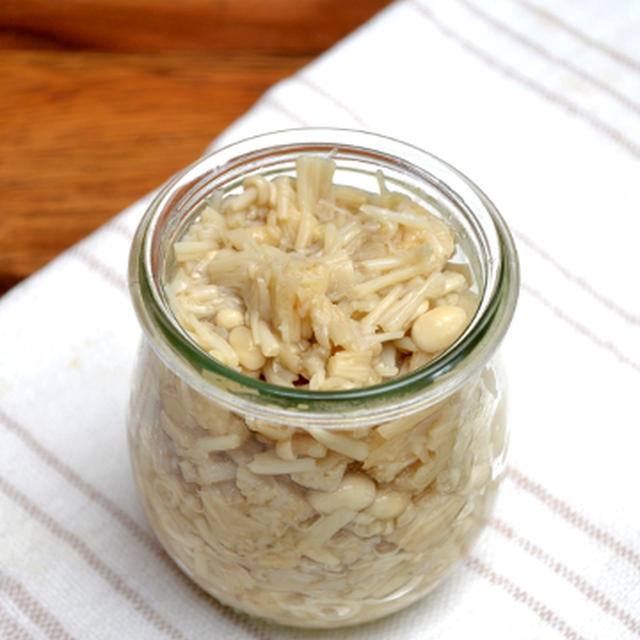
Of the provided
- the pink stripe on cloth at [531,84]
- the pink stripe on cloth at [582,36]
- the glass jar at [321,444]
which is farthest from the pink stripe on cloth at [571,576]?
the pink stripe on cloth at [582,36]

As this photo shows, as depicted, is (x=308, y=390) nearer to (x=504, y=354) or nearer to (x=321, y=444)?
(x=321, y=444)

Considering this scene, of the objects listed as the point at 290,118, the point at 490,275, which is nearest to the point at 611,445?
the point at 490,275

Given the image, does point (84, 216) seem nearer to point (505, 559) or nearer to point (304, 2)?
point (304, 2)

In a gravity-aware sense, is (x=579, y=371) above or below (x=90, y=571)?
above

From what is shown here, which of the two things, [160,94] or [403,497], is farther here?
[160,94]

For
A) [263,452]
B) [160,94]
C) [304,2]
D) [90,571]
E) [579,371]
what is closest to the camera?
[263,452]

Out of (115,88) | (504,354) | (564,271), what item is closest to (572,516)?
(504,354)

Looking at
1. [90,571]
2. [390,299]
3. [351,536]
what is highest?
[390,299]
